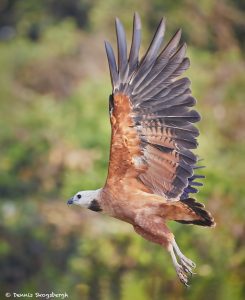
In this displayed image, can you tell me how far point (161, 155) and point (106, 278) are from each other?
6843 mm

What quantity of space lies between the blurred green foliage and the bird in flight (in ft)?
19.4

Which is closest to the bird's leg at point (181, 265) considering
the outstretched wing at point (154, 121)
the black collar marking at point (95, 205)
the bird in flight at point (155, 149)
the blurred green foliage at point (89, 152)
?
the bird in flight at point (155, 149)

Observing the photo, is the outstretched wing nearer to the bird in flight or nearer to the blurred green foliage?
the bird in flight

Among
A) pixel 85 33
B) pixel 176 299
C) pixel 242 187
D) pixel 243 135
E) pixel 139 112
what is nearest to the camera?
pixel 139 112

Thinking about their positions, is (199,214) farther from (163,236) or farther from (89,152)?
(89,152)

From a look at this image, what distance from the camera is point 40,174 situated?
667 inches

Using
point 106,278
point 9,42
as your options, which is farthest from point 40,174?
point 9,42

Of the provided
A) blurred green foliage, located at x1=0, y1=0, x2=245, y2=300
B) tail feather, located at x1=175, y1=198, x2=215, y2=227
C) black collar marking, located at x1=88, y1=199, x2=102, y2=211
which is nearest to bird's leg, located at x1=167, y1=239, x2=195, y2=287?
tail feather, located at x1=175, y1=198, x2=215, y2=227

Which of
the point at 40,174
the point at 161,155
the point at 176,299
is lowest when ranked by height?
the point at 176,299

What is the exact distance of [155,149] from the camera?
8711mm

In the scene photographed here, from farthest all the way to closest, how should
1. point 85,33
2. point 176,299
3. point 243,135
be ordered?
point 85,33, point 243,135, point 176,299

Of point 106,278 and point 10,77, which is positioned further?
point 10,77

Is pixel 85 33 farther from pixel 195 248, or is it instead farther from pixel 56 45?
pixel 195 248

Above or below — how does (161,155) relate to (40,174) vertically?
above
